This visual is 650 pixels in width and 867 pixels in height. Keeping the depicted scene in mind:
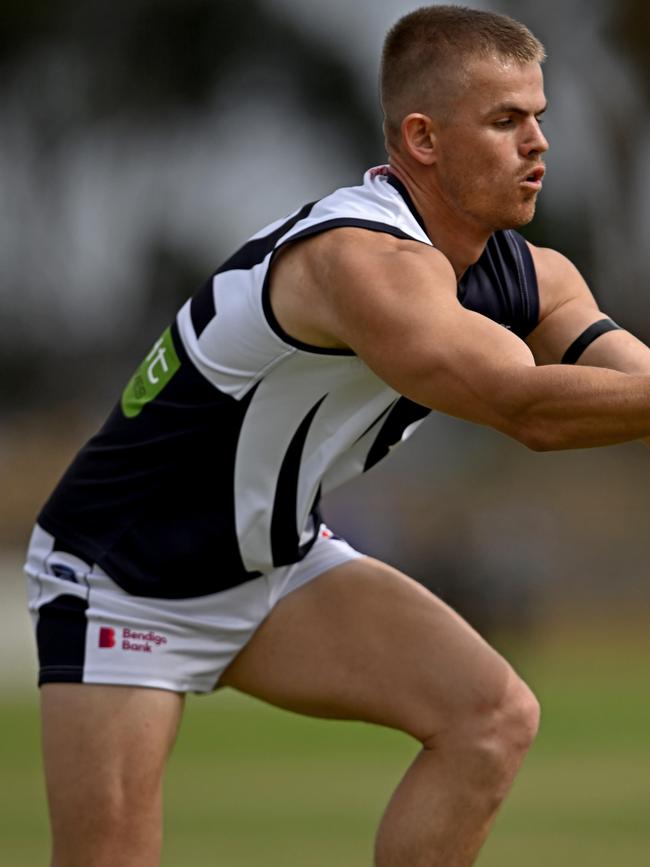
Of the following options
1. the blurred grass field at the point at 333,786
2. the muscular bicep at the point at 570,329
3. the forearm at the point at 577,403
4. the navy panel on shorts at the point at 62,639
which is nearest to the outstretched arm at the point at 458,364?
the forearm at the point at 577,403

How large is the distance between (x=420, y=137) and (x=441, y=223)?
8.4 inches

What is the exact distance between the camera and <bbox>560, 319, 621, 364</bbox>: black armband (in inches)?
175

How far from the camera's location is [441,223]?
169 inches

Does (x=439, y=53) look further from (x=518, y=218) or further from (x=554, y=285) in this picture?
(x=554, y=285)

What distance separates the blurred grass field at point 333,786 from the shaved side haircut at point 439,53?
3195 millimetres

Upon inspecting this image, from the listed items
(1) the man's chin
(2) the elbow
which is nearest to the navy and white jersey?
(1) the man's chin

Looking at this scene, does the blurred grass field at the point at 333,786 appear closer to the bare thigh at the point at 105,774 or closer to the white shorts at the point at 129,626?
the white shorts at the point at 129,626

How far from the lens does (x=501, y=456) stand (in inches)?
912

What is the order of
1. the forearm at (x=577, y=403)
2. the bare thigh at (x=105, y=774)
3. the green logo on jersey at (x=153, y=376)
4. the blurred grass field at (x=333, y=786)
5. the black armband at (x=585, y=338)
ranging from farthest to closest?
the blurred grass field at (x=333, y=786) < the black armband at (x=585, y=338) < the green logo on jersey at (x=153, y=376) < the bare thigh at (x=105, y=774) < the forearm at (x=577, y=403)

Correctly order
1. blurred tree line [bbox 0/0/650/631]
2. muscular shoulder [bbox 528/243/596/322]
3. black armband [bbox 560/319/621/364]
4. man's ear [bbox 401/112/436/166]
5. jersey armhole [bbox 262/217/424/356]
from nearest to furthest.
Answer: jersey armhole [bbox 262/217/424/356] < man's ear [bbox 401/112/436/166] < black armband [bbox 560/319/621/364] < muscular shoulder [bbox 528/243/596/322] < blurred tree line [bbox 0/0/650/631]

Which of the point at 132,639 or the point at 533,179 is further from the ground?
the point at 533,179

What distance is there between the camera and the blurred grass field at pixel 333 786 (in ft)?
22.4

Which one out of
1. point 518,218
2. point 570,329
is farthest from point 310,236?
point 570,329

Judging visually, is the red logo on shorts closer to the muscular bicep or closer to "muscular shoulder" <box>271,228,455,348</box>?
"muscular shoulder" <box>271,228,455,348</box>
